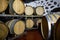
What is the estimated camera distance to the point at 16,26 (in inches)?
165

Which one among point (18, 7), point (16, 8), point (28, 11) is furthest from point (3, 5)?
point (28, 11)

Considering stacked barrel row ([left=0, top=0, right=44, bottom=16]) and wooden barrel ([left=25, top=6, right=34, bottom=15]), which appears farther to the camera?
wooden barrel ([left=25, top=6, right=34, bottom=15])

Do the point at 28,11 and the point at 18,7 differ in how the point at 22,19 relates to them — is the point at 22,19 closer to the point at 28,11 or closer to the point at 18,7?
the point at 28,11

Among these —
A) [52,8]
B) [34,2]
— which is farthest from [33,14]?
[52,8]

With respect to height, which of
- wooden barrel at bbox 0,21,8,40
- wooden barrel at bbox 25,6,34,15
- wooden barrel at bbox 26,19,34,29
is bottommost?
wooden barrel at bbox 26,19,34,29

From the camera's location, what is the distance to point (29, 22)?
5.30 meters

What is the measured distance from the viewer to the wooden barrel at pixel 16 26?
392cm

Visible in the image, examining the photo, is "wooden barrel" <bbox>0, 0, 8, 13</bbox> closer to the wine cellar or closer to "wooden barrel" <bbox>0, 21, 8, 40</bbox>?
the wine cellar

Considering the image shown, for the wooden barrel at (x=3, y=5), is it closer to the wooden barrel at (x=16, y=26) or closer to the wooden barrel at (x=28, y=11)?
the wooden barrel at (x=16, y=26)

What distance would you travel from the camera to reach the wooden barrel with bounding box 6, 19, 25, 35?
3921mm

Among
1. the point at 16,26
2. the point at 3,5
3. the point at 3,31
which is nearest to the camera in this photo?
the point at 3,31

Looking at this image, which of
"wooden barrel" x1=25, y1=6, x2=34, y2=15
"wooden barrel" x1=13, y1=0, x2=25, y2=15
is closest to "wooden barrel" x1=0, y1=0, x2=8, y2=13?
"wooden barrel" x1=13, y1=0, x2=25, y2=15

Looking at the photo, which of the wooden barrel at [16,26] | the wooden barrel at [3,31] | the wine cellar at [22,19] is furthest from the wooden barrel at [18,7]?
the wooden barrel at [3,31]

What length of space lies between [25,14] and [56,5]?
2011mm
